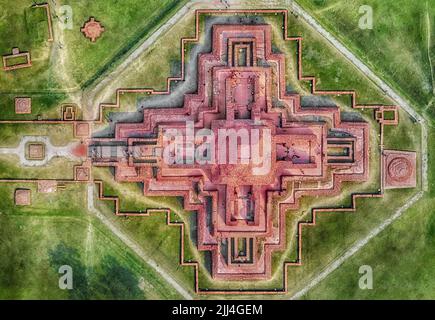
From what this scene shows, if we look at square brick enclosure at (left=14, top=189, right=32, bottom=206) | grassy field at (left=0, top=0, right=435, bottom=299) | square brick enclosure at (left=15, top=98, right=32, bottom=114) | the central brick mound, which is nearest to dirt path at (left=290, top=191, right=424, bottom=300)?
grassy field at (left=0, top=0, right=435, bottom=299)

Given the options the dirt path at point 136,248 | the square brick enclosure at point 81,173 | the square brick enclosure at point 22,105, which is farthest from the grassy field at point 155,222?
the square brick enclosure at point 22,105

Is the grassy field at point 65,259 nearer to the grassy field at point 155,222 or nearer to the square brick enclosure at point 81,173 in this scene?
the grassy field at point 155,222

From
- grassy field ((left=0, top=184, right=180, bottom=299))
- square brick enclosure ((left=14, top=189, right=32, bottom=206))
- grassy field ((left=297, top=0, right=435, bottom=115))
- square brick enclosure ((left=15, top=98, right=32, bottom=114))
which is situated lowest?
grassy field ((left=0, top=184, right=180, bottom=299))

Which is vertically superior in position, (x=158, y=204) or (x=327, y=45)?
(x=327, y=45)

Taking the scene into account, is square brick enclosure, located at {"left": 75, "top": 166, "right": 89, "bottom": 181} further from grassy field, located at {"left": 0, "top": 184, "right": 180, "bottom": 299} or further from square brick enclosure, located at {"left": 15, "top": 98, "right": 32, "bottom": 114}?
square brick enclosure, located at {"left": 15, "top": 98, "right": 32, "bottom": 114}

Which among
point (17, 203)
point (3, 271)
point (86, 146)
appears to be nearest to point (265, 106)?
point (86, 146)

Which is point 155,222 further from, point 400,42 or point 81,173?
point 400,42

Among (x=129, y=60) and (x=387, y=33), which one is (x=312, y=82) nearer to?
(x=387, y=33)
